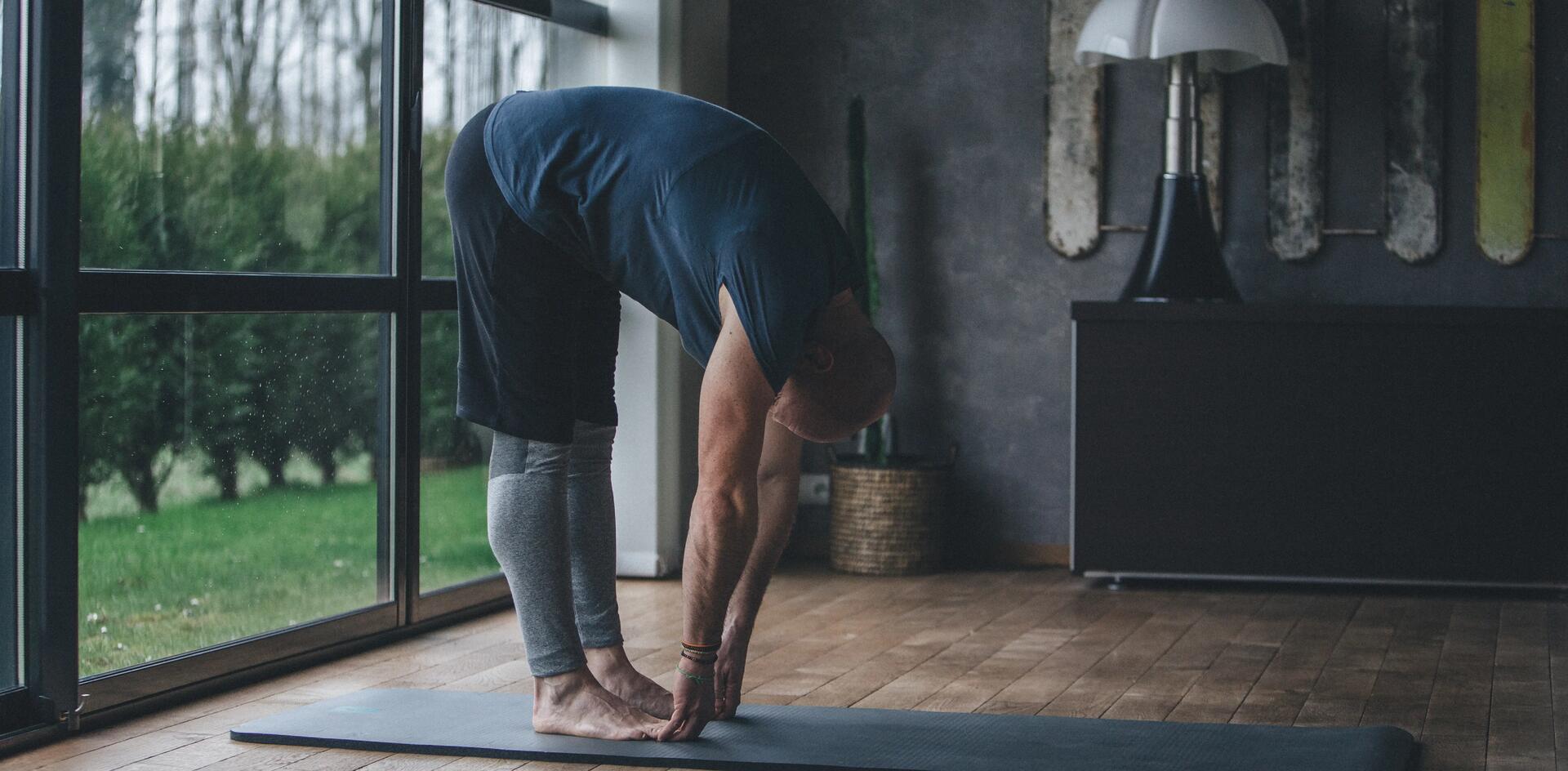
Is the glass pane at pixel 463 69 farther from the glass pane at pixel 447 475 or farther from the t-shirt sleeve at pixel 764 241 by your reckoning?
the t-shirt sleeve at pixel 764 241

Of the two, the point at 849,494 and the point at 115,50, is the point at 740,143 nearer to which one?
the point at 115,50

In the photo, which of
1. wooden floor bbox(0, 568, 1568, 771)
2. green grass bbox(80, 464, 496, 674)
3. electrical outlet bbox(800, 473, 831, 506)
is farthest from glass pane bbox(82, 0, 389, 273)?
electrical outlet bbox(800, 473, 831, 506)

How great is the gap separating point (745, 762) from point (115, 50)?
4.79ft

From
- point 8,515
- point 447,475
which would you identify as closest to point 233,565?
point 8,515

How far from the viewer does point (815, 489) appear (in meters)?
4.39

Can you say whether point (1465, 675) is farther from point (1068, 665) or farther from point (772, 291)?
point (772, 291)

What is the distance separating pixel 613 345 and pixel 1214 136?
2.22 metres

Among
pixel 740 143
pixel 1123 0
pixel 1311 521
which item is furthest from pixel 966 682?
pixel 1123 0

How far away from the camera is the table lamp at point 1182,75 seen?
12.1 feet

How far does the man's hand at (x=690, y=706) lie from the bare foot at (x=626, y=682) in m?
0.09

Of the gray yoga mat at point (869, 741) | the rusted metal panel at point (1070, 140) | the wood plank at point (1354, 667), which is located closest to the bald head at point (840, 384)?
the gray yoga mat at point (869, 741)

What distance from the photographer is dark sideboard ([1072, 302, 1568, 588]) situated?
369cm

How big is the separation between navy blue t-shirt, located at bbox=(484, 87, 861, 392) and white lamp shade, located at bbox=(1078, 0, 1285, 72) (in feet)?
5.92

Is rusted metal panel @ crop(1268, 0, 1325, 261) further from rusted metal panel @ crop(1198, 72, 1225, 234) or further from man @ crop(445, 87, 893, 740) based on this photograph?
man @ crop(445, 87, 893, 740)
